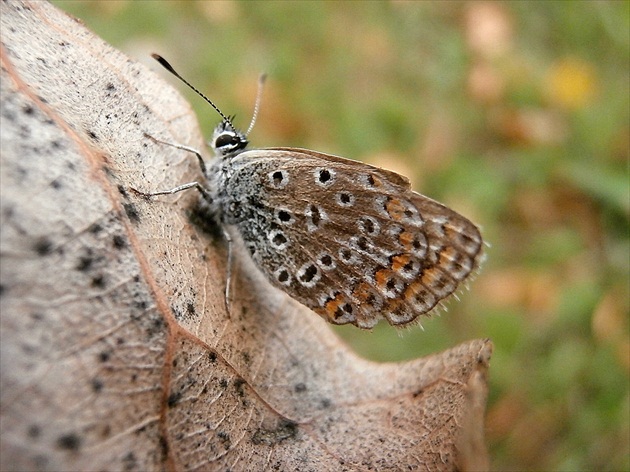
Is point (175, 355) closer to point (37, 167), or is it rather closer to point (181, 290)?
point (181, 290)

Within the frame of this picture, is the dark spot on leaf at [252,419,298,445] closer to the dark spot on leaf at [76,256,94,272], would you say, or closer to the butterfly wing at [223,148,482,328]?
the butterfly wing at [223,148,482,328]

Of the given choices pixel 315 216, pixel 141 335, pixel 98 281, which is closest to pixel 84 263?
pixel 98 281

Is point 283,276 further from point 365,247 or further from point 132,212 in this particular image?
point 132,212

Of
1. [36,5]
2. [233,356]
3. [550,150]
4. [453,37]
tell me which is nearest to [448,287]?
[233,356]

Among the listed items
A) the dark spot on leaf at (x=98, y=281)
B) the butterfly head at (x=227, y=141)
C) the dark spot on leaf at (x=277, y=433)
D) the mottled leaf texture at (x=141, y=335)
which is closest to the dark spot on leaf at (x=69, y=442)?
the mottled leaf texture at (x=141, y=335)

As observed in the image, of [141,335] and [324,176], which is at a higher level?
[324,176]

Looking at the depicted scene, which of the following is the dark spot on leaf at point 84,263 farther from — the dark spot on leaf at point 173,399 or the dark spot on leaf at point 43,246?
the dark spot on leaf at point 173,399

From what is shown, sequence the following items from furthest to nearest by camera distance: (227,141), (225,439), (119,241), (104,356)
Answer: (227,141) < (225,439) < (119,241) < (104,356)
